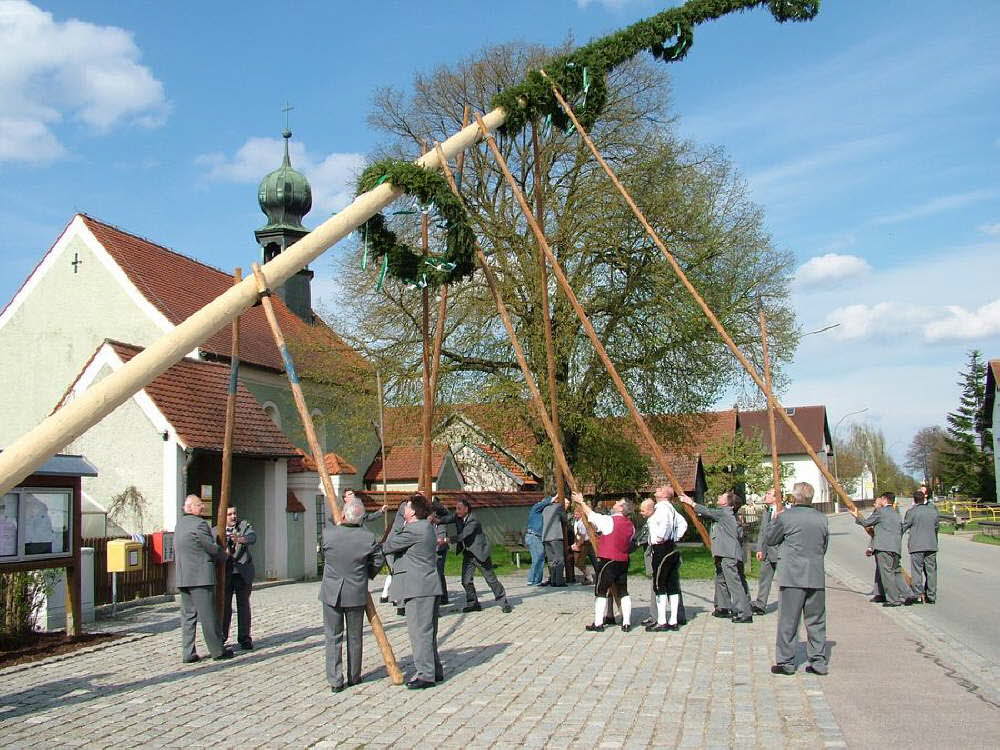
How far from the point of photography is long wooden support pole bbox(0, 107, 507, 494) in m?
7.33

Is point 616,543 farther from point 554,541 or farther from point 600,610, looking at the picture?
point 554,541

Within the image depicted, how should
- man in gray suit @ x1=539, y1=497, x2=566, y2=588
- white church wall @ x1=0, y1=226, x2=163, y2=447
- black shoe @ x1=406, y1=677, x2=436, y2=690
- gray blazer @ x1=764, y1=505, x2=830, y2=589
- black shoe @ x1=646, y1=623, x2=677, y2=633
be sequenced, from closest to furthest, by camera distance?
black shoe @ x1=406, y1=677, x2=436, y2=690
gray blazer @ x1=764, y1=505, x2=830, y2=589
black shoe @ x1=646, y1=623, x2=677, y2=633
man in gray suit @ x1=539, y1=497, x2=566, y2=588
white church wall @ x1=0, y1=226, x2=163, y2=447

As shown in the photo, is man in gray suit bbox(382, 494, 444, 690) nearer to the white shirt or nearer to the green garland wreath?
the green garland wreath

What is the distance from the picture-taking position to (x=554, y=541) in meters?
17.2

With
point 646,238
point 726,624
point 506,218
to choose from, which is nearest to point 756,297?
point 646,238

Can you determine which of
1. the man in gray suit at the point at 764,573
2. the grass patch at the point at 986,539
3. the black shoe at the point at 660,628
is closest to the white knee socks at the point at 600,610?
the black shoe at the point at 660,628

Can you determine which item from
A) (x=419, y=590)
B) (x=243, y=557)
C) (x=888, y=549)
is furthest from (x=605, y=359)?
(x=888, y=549)

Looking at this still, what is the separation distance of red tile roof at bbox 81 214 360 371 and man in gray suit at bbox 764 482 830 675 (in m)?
17.5

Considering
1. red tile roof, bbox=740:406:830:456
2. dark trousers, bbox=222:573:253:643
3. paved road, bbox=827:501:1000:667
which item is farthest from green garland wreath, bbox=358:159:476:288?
red tile roof, bbox=740:406:830:456

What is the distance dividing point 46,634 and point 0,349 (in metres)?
16.7

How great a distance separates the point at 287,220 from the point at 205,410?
70.0ft

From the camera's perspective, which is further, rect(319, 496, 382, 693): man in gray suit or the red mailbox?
the red mailbox

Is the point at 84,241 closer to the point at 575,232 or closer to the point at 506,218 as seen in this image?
the point at 506,218

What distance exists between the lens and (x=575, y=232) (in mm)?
24203
